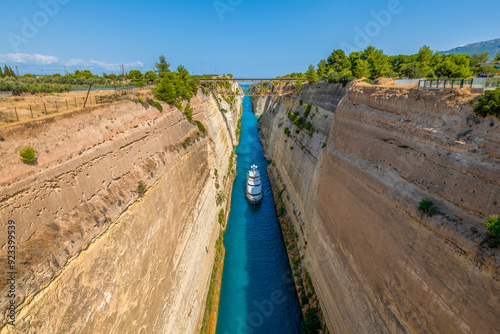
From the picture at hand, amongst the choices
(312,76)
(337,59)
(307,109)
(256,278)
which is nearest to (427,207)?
(256,278)

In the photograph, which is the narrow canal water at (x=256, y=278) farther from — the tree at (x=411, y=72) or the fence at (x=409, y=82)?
the tree at (x=411, y=72)

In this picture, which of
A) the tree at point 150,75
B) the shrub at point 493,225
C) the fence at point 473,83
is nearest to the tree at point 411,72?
the fence at point 473,83

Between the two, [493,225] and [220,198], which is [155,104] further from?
[493,225]

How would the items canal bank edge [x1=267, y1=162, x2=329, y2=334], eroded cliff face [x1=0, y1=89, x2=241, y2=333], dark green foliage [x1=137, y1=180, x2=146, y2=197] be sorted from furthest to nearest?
canal bank edge [x1=267, y1=162, x2=329, y2=334], dark green foliage [x1=137, y1=180, x2=146, y2=197], eroded cliff face [x1=0, y1=89, x2=241, y2=333]

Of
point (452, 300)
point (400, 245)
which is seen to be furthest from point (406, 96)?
point (452, 300)

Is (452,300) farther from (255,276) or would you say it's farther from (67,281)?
(255,276)

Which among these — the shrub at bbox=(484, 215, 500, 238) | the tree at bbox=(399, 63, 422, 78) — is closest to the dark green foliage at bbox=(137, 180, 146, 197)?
the shrub at bbox=(484, 215, 500, 238)

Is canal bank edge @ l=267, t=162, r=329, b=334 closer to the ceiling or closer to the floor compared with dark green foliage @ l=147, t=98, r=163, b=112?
closer to the floor

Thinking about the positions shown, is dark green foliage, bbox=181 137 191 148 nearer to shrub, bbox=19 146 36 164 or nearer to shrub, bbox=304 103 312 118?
shrub, bbox=19 146 36 164
